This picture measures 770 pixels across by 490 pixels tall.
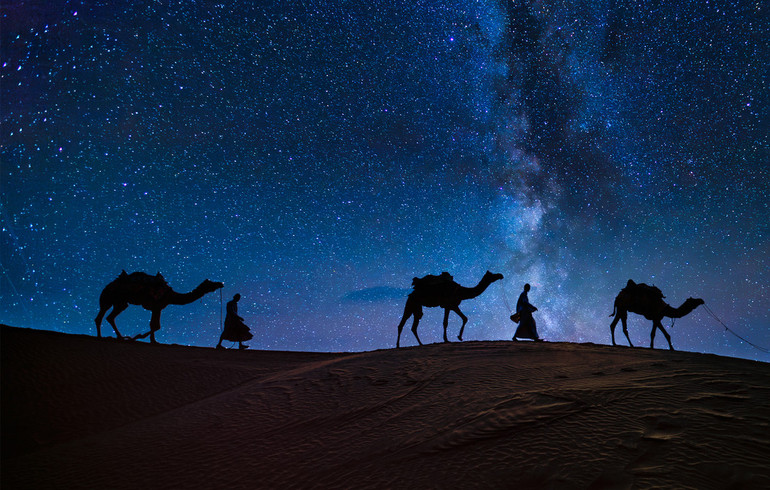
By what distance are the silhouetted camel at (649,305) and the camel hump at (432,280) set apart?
7.09 m

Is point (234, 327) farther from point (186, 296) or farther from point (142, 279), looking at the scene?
point (142, 279)

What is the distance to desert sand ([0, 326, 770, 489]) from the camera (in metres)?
3.45

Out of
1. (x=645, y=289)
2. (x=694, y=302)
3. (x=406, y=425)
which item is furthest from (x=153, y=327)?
(x=694, y=302)

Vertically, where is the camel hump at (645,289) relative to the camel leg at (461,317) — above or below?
above

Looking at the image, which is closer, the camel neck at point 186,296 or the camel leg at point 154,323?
the camel leg at point 154,323

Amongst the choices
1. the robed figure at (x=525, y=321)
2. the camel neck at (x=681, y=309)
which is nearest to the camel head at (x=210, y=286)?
the robed figure at (x=525, y=321)

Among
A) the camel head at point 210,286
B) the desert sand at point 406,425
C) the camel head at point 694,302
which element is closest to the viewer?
the desert sand at point 406,425

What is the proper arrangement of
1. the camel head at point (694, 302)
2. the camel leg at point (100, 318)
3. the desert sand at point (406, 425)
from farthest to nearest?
the camel head at point (694, 302) → the camel leg at point (100, 318) → the desert sand at point (406, 425)

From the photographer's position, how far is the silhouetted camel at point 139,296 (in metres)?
14.0

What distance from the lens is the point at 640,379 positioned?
589 centimetres

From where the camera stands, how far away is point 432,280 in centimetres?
1546

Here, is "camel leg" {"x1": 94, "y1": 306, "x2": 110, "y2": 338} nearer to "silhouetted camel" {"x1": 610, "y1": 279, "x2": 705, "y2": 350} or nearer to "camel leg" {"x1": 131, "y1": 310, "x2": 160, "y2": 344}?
"camel leg" {"x1": 131, "y1": 310, "x2": 160, "y2": 344}

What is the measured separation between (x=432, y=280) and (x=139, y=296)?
1155 cm

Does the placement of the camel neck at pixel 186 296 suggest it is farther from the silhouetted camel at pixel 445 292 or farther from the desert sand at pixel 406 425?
the silhouetted camel at pixel 445 292
